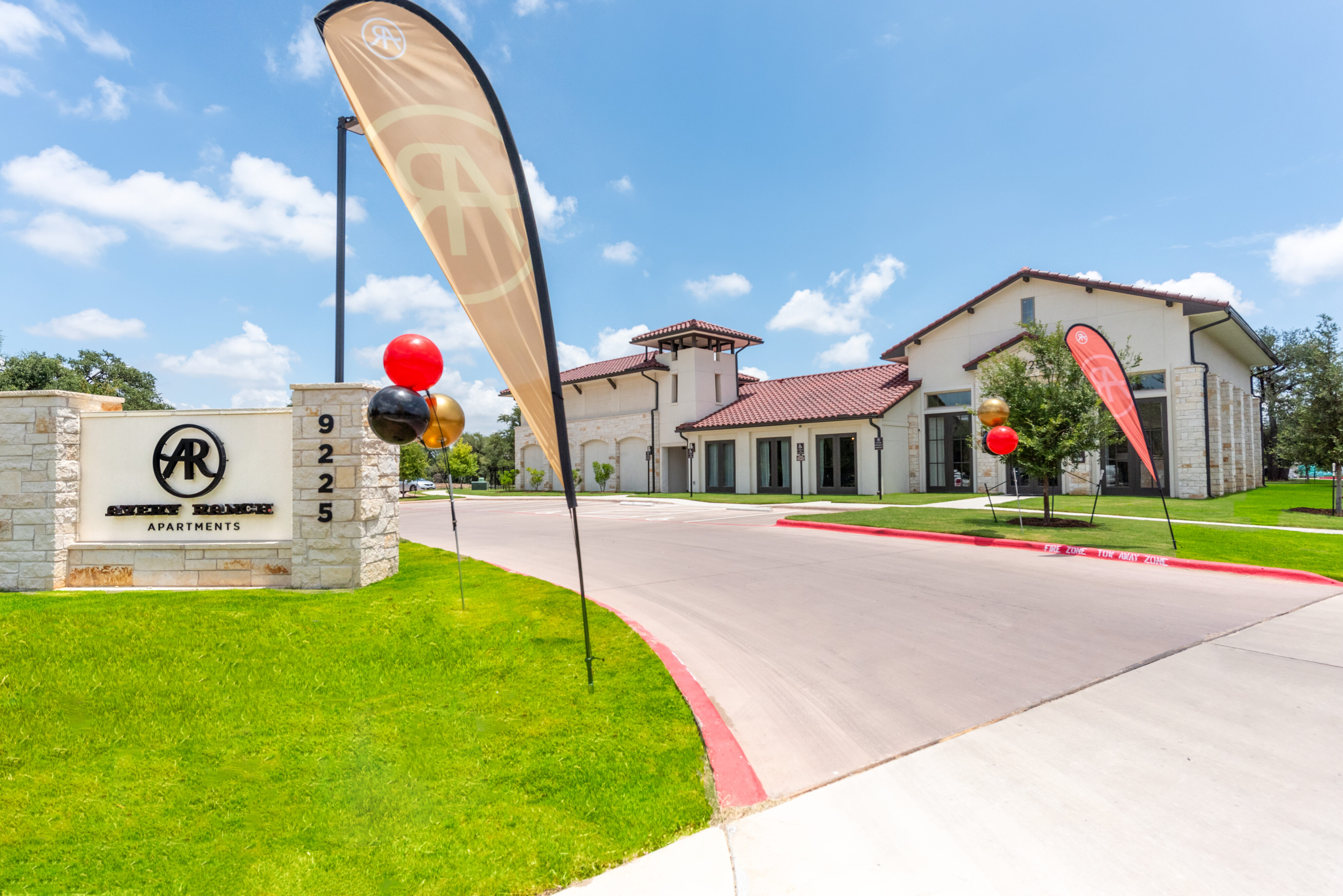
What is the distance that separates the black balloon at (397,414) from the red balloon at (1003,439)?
11621 mm

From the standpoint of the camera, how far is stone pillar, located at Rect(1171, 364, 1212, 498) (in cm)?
2045

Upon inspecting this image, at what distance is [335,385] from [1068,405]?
14356mm

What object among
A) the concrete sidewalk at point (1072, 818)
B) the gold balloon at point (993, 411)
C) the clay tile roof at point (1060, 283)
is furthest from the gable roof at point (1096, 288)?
the concrete sidewalk at point (1072, 818)

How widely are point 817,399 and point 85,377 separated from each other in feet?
185

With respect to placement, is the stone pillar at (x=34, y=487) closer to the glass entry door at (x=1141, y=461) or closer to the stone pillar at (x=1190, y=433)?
the glass entry door at (x=1141, y=461)

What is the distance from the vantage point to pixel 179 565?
812cm

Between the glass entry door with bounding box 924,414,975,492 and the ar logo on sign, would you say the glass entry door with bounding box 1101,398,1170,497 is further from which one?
the ar logo on sign

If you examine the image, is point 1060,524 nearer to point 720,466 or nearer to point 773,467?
point 773,467

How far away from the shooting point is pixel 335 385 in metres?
7.85

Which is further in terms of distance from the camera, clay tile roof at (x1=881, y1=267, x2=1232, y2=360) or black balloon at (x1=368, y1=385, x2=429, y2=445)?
clay tile roof at (x1=881, y1=267, x2=1232, y2=360)

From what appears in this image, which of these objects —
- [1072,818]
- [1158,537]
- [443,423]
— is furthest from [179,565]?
[1158,537]

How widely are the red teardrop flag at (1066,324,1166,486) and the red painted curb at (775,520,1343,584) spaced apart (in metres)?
1.74

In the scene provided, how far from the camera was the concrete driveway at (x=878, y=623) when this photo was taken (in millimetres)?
4234

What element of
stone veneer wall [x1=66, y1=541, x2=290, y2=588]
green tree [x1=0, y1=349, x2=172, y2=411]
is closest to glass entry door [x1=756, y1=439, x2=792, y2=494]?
stone veneer wall [x1=66, y1=541, x2=290, y2=588]
